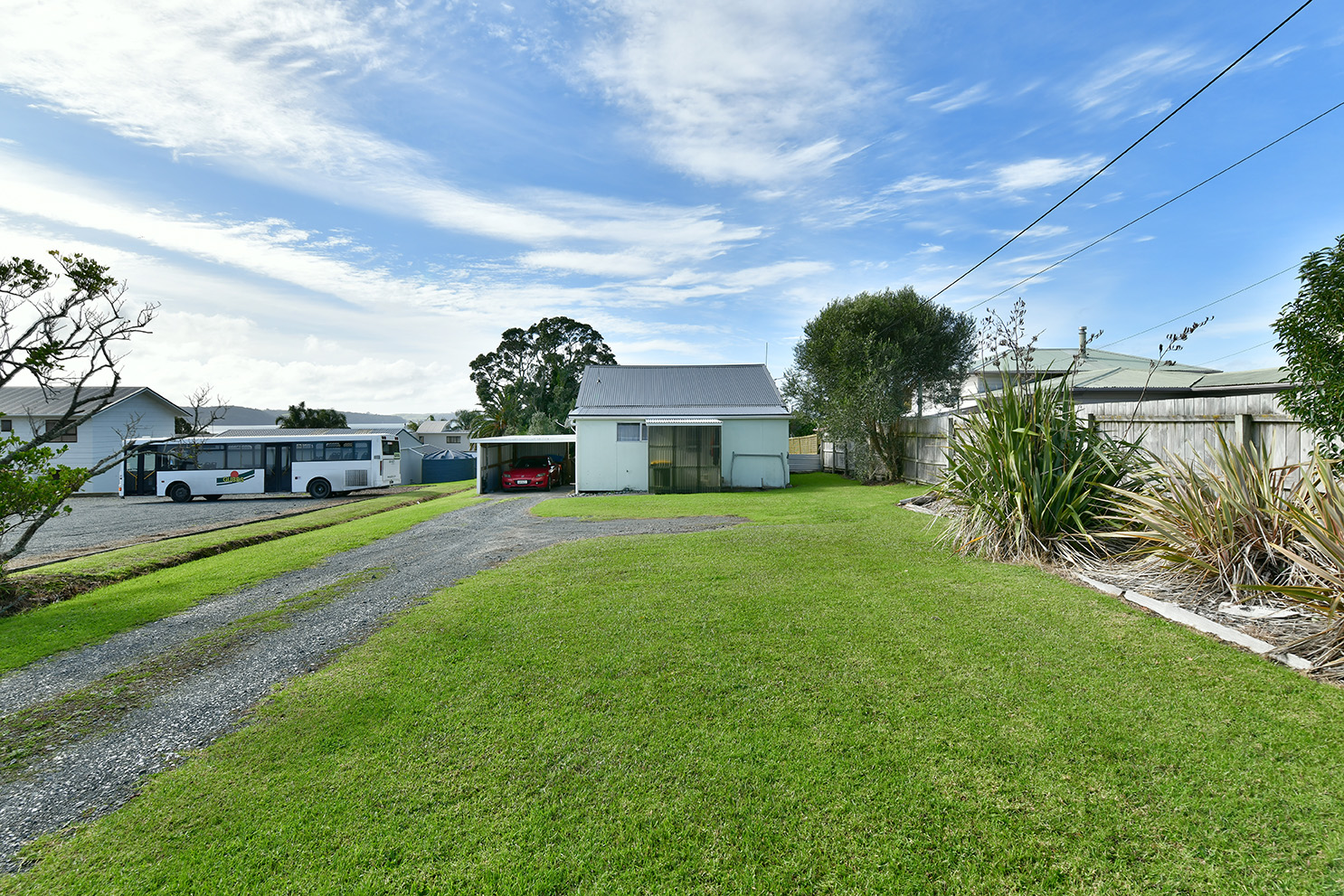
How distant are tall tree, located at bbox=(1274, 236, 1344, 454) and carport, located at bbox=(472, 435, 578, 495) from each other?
655 inches

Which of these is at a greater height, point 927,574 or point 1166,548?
point 1166,548

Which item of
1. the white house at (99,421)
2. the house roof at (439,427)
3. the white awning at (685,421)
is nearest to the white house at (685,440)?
the white awning at (685,421)

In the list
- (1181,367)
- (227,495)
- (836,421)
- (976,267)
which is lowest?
(227,495)

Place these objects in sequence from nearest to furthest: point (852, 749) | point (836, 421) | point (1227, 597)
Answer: point (852, 749) < point (1227, 597) < point (836, 421)

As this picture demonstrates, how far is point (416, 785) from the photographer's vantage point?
2.71 metres

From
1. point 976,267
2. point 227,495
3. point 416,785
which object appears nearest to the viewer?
point 416,785

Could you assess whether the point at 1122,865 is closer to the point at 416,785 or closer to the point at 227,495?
the point at 416,785

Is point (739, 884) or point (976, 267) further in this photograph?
point (976, 267)

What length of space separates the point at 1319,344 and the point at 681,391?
18953 millimetres

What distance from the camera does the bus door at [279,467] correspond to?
21438 mm

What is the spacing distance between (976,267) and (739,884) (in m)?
15.8

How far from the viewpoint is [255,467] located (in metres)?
21.3

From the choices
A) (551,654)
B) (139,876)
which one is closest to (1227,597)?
(551,654)

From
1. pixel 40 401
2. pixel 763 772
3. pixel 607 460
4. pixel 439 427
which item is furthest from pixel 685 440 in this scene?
pixel 439 427
